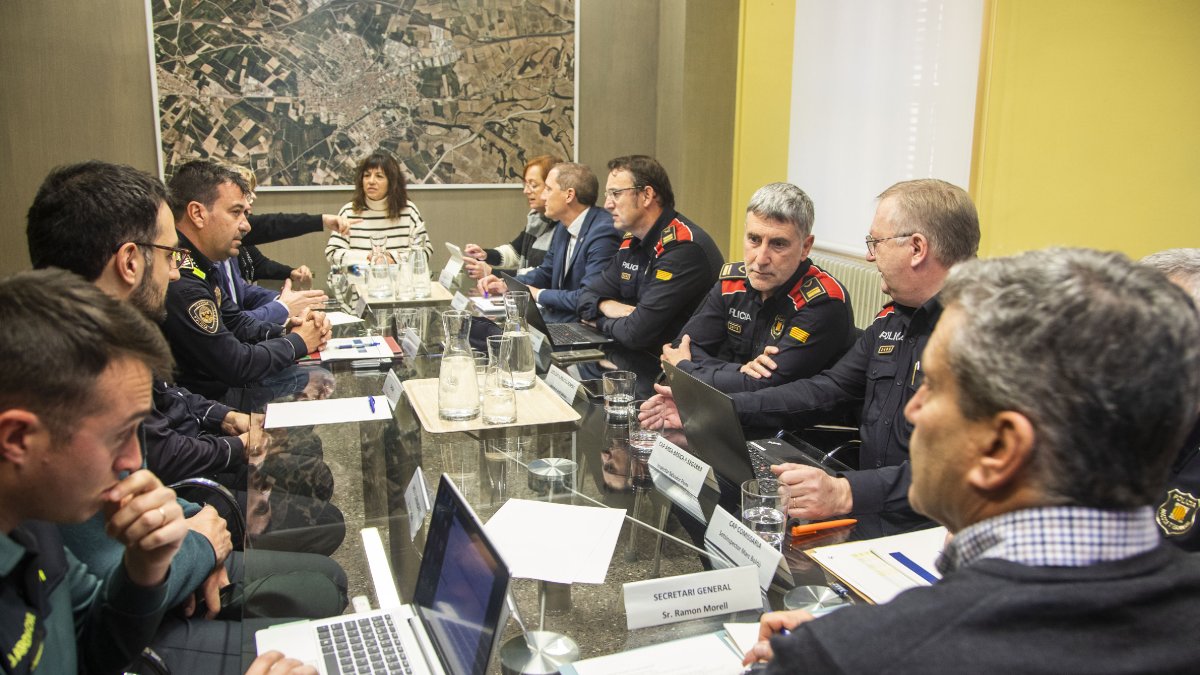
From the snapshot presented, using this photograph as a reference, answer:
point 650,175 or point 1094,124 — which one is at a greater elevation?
point 1094,124

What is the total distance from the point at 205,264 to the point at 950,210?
250 cm

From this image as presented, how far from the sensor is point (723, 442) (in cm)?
197

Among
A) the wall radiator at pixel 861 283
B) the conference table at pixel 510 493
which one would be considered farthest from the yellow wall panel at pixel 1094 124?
the conference table at pixel 510 493

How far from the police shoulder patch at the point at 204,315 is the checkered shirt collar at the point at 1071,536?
266cm

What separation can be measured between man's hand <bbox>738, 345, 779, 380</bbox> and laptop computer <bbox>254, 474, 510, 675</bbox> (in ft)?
5.40

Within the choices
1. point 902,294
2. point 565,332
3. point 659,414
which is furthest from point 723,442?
point 565,332

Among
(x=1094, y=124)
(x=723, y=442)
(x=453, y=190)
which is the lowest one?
(x=723, y=442)

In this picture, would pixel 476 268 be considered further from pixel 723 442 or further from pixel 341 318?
pixel 723 442

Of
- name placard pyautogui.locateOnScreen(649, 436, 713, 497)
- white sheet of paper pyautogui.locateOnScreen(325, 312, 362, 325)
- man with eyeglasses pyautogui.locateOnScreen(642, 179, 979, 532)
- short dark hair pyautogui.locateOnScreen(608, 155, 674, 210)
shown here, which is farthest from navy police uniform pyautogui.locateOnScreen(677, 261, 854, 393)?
white sheet of paper pyautogui.locateOnScreen(325, 312, 362, 325)

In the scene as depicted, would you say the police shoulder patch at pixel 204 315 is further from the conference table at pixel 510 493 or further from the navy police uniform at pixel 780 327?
the navy police uniform at pixel 780 327

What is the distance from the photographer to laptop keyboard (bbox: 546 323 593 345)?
3.68 m


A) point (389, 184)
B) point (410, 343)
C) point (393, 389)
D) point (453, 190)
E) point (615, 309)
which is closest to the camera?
point (393, 389)

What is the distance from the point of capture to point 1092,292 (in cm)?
81

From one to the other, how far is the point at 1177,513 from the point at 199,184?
3163mm
